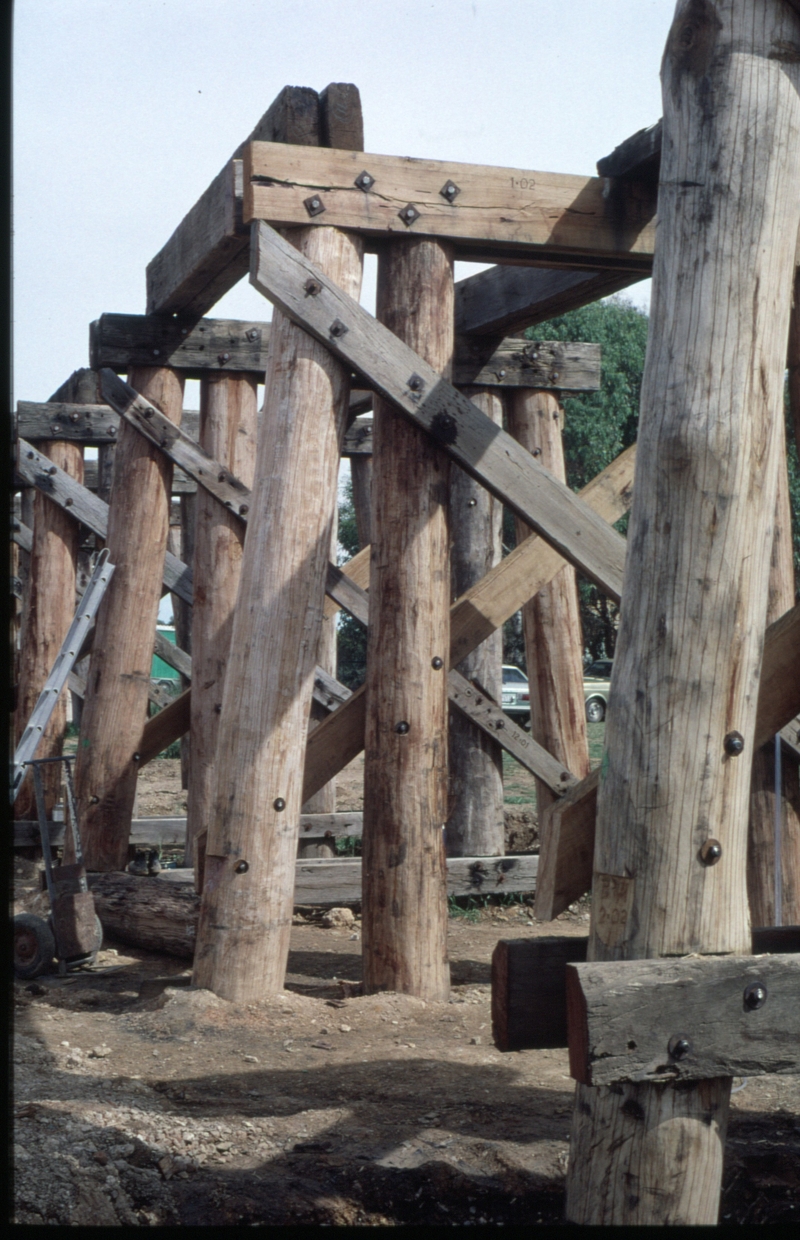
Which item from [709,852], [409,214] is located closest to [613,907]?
[709,852]

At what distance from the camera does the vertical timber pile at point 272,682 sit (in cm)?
489

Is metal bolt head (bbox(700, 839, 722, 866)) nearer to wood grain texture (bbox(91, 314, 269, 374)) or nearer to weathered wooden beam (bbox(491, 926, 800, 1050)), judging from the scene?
weathered wooden beam (bbox(491, 926, 800, 1050))

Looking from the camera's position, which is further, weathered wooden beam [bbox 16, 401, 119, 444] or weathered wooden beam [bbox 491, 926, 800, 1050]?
weathered wooden beam [bbox 16, 401, 119, 444]

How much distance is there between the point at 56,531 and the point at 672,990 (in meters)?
6.94

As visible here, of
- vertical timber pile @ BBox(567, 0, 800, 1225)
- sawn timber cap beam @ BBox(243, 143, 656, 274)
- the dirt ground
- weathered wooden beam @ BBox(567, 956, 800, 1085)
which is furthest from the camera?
sawn timber cap beam @ BBox(243, 143, 656, 274)

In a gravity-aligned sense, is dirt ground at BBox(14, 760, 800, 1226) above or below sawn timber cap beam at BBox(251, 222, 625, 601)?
below

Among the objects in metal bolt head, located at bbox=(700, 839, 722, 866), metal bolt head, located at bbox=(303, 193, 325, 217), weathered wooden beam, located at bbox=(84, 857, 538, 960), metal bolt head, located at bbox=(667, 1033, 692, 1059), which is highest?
metal bolt head, located at bbox=(303, 193, 325, 217)

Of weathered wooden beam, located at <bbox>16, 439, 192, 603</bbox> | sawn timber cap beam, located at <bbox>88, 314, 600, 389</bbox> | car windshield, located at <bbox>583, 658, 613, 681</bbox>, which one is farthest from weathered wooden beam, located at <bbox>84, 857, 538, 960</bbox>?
car windshield, located at <bbox>583, 658, 613, 681</bbox>

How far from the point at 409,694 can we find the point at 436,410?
1.10 m

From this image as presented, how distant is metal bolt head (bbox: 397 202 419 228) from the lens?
5.04 meters

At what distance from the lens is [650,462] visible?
2863 mm

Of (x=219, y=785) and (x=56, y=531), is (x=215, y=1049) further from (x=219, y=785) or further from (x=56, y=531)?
(x=56, y=531)

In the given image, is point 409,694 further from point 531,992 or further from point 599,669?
point 599,669

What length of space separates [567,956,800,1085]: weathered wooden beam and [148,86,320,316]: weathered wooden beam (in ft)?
11.9
